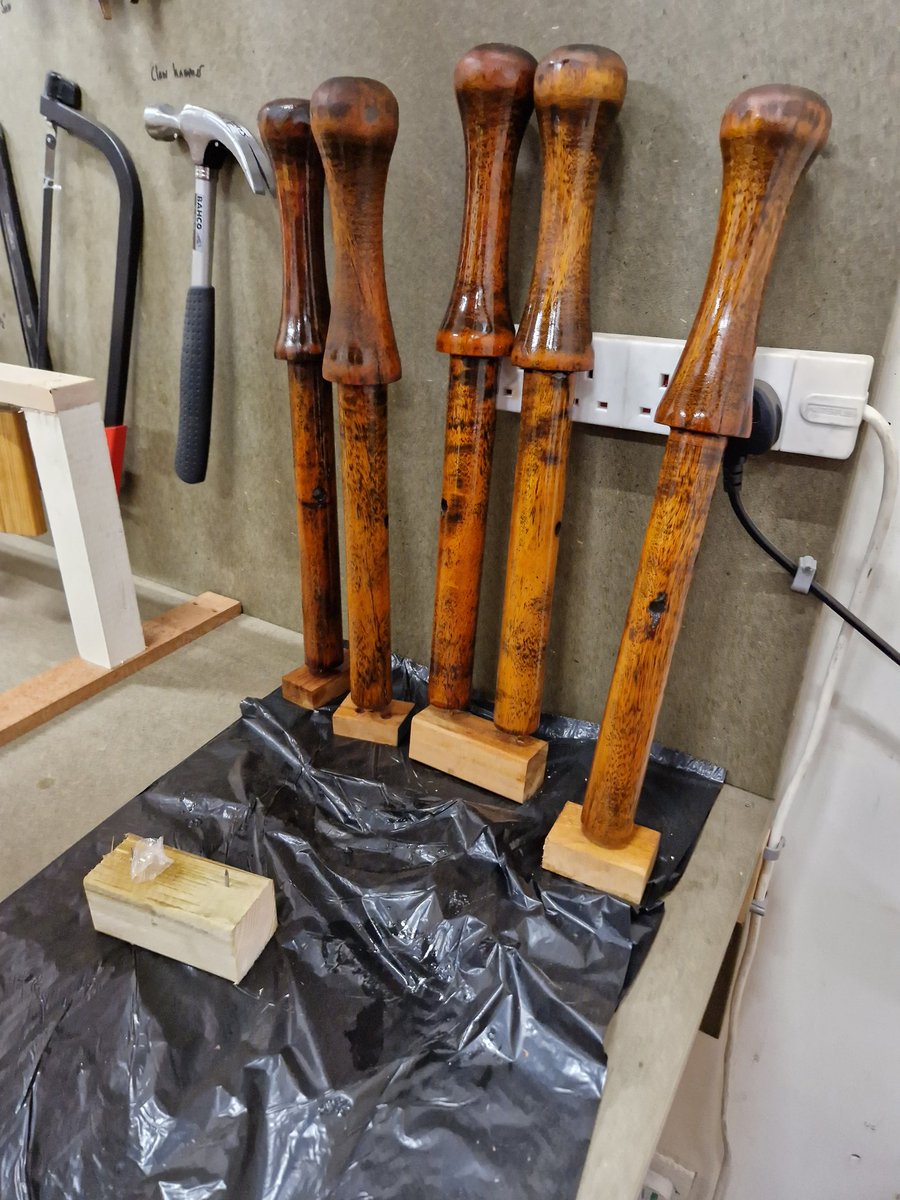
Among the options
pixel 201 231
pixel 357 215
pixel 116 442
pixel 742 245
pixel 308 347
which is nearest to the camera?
pixel 742 245

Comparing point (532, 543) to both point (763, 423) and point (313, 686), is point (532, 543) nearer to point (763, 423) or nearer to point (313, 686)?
point (763, 423)

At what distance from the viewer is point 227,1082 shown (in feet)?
1.48

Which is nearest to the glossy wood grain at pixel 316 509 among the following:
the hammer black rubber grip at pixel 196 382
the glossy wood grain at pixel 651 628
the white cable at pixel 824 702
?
the hammer black rubber grip at pixel 196 382

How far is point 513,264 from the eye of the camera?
631 mm

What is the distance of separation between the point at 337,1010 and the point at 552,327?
472mm

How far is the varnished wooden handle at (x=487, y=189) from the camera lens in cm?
50

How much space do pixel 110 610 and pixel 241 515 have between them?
0.62 ft

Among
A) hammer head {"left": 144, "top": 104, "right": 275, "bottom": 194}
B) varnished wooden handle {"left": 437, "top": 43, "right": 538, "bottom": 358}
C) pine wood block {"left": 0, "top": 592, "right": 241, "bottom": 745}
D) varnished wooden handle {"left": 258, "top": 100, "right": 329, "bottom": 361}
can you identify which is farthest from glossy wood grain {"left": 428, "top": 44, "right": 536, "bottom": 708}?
pine wood block {"left": 0, "top": 592, "right": 241, "bottom": 745}

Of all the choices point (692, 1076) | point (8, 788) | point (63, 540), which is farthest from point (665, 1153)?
point (63, 540)

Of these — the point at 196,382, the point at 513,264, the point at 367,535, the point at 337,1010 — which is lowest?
the point at 337,1010

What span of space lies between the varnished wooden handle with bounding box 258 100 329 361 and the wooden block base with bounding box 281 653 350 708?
32 cm

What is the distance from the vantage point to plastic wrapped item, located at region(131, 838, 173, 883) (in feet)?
1.73

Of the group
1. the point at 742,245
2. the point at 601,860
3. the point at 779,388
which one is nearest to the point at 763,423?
the point at 779,388

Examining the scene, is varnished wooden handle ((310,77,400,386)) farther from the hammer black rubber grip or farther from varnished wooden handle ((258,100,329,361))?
the hammer black rubber grip
